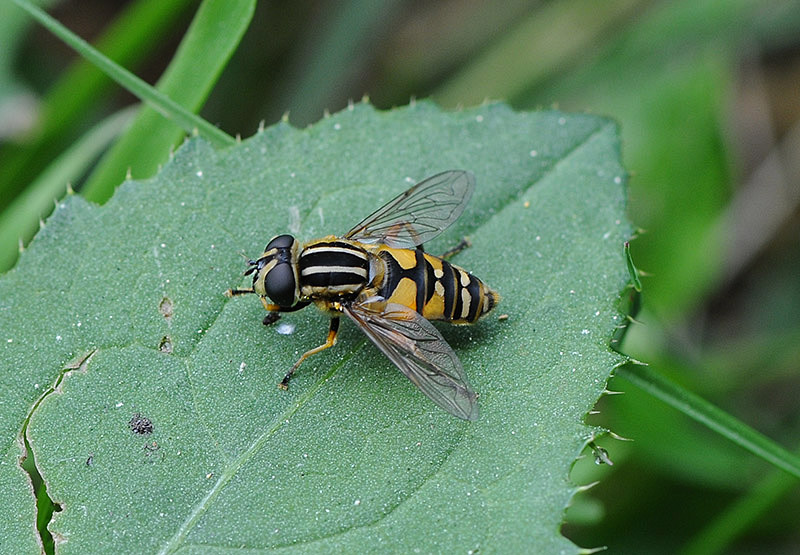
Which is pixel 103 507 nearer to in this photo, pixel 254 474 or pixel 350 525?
pixel 254 474

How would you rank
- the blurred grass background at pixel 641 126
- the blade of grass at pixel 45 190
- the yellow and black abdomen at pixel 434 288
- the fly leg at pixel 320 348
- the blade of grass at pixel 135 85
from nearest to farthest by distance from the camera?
the fly leg at pixel 320 348, the yellow and black abdomen at pixel 434 288, the blade of grass at pixel 135 85, the blade of grass at pixel 45 190, the blurred grass background at pixel 641 126

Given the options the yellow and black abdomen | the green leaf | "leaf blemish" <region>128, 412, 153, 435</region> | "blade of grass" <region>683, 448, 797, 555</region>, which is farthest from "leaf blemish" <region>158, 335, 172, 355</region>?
"blade of grass" <region>683, 448, 797, 555</region>

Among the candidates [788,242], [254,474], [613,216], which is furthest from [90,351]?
[788,242]

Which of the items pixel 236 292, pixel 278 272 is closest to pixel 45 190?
pixel 236 292

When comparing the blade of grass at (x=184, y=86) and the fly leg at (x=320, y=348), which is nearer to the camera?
the fly leg at (x=320, y=348)

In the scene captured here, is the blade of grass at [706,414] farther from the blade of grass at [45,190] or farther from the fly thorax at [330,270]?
the blade of grass at [45,190]

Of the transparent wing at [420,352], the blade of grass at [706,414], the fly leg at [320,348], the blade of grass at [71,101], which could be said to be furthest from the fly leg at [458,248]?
the blade of grass at [71,101]

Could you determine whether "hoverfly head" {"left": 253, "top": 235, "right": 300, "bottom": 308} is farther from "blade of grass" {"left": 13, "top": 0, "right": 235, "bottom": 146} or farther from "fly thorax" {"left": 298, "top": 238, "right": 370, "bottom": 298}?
"blade of grass" {"left": 13, "top": 0, "right": 235, "bottom": 146}
